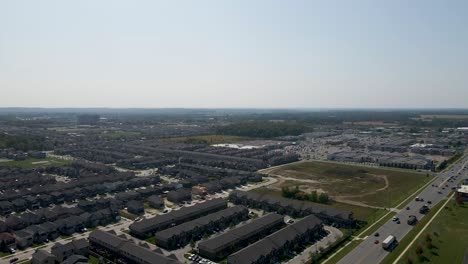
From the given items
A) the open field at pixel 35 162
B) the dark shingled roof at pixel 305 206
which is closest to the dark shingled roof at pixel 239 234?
the dark shingled roof at pixel 305 206

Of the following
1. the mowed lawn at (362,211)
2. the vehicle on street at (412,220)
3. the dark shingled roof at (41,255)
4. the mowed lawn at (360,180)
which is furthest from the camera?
the mowed lawn at (360,180)

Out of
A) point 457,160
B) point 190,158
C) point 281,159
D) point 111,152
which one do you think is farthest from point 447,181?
point 111,152

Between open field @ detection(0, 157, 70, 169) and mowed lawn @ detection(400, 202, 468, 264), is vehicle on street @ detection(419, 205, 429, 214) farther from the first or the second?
open field @ detection(0, 157, 70, 169)

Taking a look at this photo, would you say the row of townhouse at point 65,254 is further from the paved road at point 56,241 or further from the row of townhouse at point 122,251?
the paved road at point 56,241

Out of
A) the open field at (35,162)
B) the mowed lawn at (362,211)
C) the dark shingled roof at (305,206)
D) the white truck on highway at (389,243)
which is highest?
the dark shingled roof at (305,206)

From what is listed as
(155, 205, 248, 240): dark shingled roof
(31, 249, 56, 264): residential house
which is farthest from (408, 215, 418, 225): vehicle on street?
(31, 249, 56, 264): residential house

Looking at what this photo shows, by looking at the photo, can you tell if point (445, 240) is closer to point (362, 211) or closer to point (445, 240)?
point (445, 240)

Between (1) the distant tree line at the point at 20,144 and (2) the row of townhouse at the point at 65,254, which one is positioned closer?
(2) the row of townhouse at the point at 65,254
